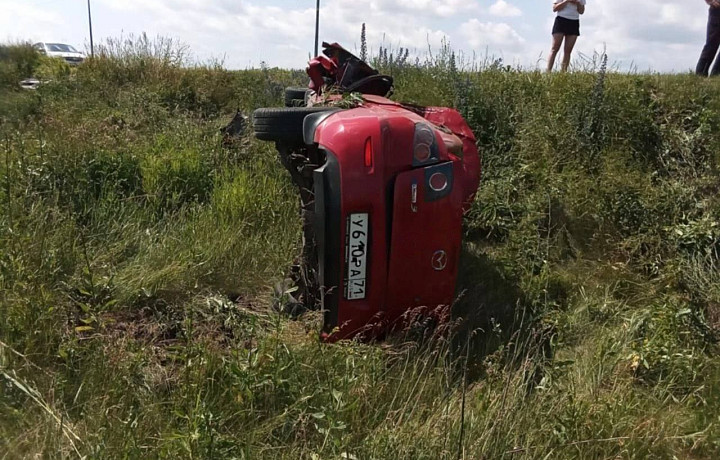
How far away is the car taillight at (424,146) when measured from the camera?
284cm

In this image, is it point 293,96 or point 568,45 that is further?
point 568,45

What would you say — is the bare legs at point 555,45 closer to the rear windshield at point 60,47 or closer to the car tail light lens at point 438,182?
the car tail light lens at point 438,182

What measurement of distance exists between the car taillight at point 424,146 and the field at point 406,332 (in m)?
0.78

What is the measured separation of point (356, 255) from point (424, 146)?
64cm

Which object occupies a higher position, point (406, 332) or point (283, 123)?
point (283, 123)

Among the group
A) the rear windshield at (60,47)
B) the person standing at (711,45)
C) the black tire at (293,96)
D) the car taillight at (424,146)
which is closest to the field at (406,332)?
the black tire at (293,96)


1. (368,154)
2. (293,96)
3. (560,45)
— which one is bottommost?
(368,154)

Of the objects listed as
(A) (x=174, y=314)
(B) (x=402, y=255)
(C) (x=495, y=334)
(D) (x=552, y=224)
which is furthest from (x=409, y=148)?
(D) (x=552, y=224)

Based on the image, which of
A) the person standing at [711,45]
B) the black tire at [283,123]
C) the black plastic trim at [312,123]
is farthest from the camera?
the person standing at [711,45]

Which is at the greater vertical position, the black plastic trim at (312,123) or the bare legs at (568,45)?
the bare legs at (568,45)

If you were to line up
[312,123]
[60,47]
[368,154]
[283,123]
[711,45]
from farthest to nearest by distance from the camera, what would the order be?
[60,47]
[711,45]
[283,123]
[312,123]
[368,154]

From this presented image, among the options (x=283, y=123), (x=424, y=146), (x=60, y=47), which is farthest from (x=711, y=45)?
(x=60, y=47)

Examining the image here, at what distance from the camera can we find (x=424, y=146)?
2857 millimetres

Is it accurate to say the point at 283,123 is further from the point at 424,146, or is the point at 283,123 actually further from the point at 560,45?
the point at 560,45
